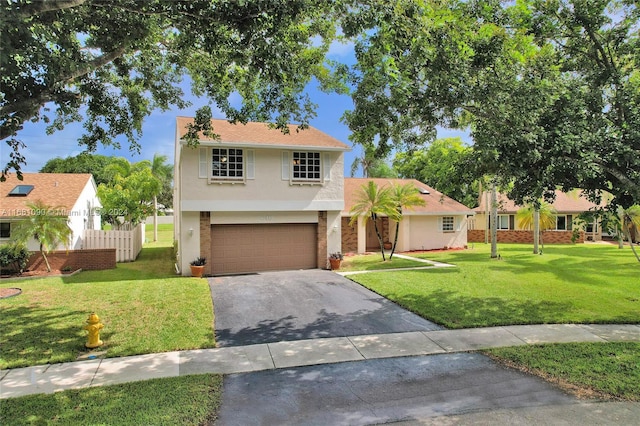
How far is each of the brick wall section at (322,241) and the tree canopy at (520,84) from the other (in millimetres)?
8633

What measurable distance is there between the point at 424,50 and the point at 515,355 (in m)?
6.52

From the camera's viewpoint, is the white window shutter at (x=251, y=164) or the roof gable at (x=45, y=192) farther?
the roof gable at (x=45, y=192)

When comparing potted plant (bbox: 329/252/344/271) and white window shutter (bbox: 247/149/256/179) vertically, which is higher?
white window shutter (bbox: 247/149/256/179)

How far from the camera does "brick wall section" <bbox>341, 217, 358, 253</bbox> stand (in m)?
23.5

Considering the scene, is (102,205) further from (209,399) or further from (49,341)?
(209,399)

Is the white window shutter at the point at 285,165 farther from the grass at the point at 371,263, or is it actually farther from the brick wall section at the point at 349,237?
the brick wall section at the point at 349,237

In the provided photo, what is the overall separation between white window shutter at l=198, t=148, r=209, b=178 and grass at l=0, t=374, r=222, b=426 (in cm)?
1104

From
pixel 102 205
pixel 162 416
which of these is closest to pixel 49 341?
pixel 162 416

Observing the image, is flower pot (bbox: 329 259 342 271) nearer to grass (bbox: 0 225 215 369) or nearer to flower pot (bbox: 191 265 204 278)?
flower pot (bbox: 191 265 204 278)

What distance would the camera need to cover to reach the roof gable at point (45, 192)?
17078mm

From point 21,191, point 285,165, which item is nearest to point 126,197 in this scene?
point 21,191

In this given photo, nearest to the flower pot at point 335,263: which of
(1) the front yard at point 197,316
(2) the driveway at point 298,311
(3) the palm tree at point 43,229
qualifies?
(1) the front yard at point 197,316

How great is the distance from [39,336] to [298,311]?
6.04 meters

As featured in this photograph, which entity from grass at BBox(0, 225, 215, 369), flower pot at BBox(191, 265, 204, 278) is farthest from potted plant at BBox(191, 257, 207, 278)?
grass at BBox(0, 225, 215, 369)
